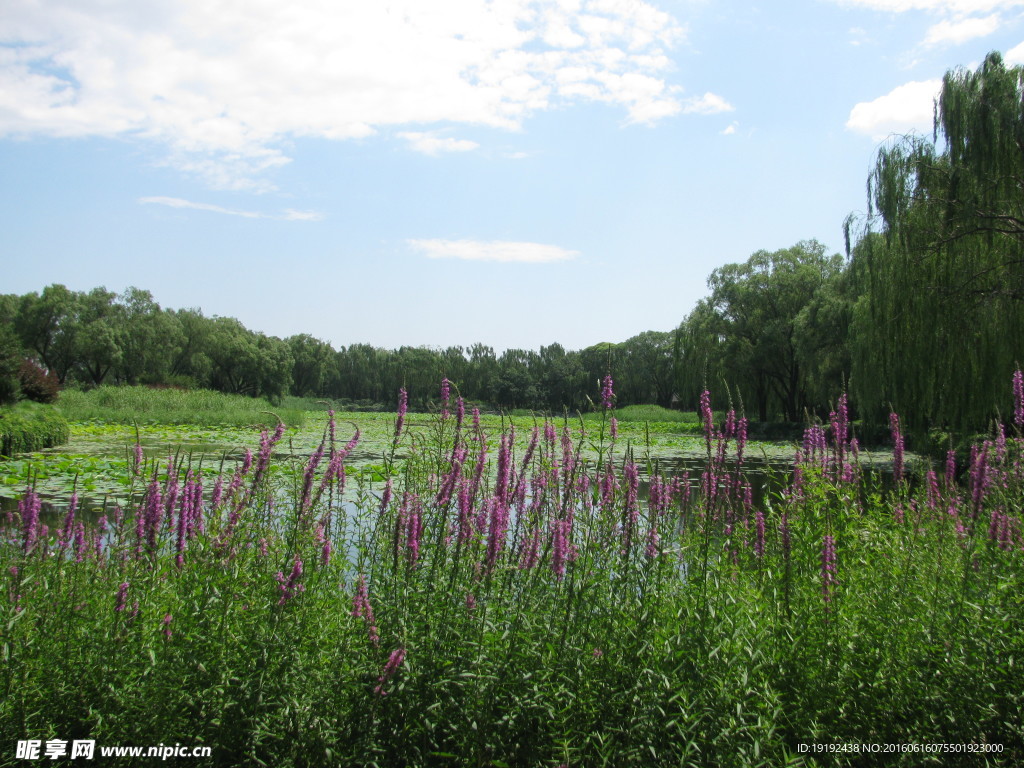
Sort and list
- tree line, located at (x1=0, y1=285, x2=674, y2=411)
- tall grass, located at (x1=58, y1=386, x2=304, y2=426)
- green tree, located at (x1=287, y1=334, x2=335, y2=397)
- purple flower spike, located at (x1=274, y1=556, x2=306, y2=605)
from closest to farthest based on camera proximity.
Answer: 1. purple flower spike, located at (x1=274, y1=556, x2=306, y2=605)
2. tall grass, located at (x1=58, y1=386, x2=304, y2=426)
3. tree line, located at (x1=0, y1=285, x2=674, y2=411)
4. green tree, located at (x1=287, y1=334, x2=335, y2=397)

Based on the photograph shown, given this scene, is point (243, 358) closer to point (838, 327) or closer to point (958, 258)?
point (838, 327)

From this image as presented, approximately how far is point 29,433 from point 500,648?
17.4 m

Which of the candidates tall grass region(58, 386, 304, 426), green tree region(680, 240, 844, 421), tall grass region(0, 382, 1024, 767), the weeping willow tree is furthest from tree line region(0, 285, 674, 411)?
tall grass region(0, 382, 1024, 767)

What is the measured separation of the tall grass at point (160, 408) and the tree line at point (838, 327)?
251cm

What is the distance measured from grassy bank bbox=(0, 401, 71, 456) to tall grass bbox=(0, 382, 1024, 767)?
13.7m

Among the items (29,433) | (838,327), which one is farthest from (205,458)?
(838,327)

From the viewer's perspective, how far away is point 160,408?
99.2 feet

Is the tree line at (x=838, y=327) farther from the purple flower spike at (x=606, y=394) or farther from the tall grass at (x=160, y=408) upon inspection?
the tall grass at (x=160, y=408)

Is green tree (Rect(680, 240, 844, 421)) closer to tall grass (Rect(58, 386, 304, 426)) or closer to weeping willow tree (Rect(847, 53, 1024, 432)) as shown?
weeping willow tree (Rect(847, 53, 1024, 432))

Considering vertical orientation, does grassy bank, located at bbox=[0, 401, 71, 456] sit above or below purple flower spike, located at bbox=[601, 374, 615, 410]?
below

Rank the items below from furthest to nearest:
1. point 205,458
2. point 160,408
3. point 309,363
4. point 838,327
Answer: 1. point 309,363
2. point 160,408
3. point 838,327
4. point 205,458

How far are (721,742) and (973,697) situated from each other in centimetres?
129

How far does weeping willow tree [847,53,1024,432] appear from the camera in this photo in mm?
12344

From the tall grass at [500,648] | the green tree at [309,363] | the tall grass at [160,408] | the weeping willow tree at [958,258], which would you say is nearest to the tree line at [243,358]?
the green tree at [309,363]
